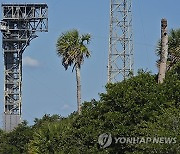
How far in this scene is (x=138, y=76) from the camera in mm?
32781

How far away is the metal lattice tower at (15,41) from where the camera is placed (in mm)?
98688

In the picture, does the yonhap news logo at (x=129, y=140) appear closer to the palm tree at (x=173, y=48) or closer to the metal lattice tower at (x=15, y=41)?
the palm tree at (x=173, y=48)

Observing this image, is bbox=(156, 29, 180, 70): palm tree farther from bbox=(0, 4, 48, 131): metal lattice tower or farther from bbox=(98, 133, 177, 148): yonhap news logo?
bbox=(0, 4, 48, 131): metal lattice tower

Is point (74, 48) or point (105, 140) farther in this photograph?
point (74, 48)

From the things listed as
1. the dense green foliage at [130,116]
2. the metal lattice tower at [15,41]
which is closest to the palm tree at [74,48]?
the dense green foliage at [130,116]

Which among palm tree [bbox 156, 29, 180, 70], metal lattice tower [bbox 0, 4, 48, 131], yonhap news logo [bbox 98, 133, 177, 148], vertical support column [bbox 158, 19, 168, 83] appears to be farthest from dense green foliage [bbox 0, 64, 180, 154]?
metal lattice tower [bbox 0, 4, 48, 131]

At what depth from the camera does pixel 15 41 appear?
100 m

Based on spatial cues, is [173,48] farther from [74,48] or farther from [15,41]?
[15,41]

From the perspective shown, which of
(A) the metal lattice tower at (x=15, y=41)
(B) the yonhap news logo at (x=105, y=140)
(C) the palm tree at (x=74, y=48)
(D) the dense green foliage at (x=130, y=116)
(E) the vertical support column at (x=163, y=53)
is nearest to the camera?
(D) the dense green foliage at (x=130, y=116)

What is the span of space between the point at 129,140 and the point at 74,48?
19417mm

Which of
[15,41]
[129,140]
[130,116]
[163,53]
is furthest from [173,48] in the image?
[15,41]

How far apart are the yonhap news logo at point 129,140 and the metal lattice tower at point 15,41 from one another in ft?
216

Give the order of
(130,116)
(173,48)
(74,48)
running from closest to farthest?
(130,116) → (173,48) → (74,48)

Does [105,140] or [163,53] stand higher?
[163,53]
